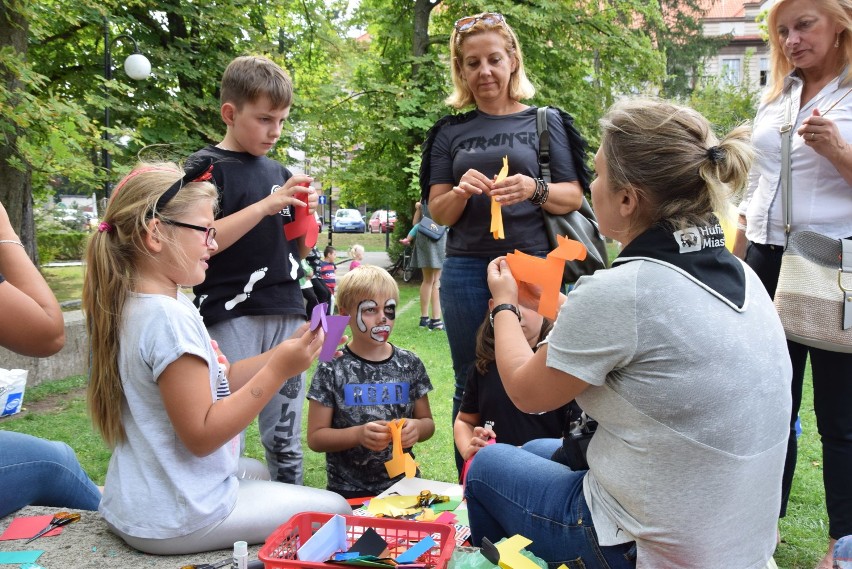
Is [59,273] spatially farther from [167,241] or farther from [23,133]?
[167,241]

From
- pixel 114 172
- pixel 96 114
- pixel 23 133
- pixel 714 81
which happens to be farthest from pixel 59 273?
pixel 714 81

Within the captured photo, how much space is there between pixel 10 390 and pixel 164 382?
2255mm

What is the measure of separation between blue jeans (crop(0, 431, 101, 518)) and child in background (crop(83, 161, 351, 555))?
1.12 ft

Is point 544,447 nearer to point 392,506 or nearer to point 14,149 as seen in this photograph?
point 392,506

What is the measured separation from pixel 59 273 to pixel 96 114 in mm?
6655

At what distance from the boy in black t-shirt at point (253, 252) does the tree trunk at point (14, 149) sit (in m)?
3.26

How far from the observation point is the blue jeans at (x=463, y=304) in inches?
107

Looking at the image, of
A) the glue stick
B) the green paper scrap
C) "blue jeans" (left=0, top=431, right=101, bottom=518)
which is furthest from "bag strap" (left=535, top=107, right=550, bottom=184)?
the green paper scrap

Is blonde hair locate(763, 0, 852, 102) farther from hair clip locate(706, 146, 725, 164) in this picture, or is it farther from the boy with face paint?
the boy with face paint

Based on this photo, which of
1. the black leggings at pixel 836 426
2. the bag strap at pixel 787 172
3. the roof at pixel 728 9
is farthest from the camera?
the roof at pixel 728 9

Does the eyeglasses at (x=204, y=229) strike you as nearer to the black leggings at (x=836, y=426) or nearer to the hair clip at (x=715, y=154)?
the hair clip at (x=715, y=154)

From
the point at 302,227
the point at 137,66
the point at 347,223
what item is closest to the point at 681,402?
the point at 302,227

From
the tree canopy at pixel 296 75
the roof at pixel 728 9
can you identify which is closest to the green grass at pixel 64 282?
the tree canopy at pixel 296 75

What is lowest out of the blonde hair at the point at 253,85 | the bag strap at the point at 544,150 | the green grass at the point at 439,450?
the green grass at the point at 439,450
